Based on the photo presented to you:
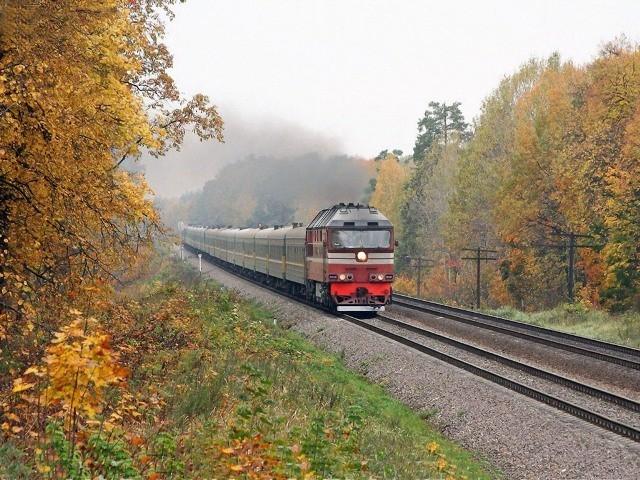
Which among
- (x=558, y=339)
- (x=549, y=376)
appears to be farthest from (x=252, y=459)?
(x=558, y=339)

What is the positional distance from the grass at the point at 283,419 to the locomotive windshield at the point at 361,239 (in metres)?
8.37

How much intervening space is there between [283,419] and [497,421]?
5.87 meters

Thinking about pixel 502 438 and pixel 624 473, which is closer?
pixel 624 473

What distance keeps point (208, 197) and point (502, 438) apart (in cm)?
16224

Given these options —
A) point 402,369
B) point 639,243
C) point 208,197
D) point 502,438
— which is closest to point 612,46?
point 639,243

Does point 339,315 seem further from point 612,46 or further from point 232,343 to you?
point 612,46

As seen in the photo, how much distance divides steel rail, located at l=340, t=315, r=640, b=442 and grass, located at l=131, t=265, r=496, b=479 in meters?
2.31

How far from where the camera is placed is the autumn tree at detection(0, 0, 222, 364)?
379 inches

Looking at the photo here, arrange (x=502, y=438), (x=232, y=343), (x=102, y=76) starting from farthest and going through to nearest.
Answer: (x=232, y=343), (x=102, y=76), (x=502, y=438)

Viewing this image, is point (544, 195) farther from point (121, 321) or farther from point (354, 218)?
point (121, 321)

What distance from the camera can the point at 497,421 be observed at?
43.5 ft

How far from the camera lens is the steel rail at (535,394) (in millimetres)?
12266

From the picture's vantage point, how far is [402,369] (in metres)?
17.9

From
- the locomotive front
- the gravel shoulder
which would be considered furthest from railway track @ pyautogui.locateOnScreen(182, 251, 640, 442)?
the locomotive front
